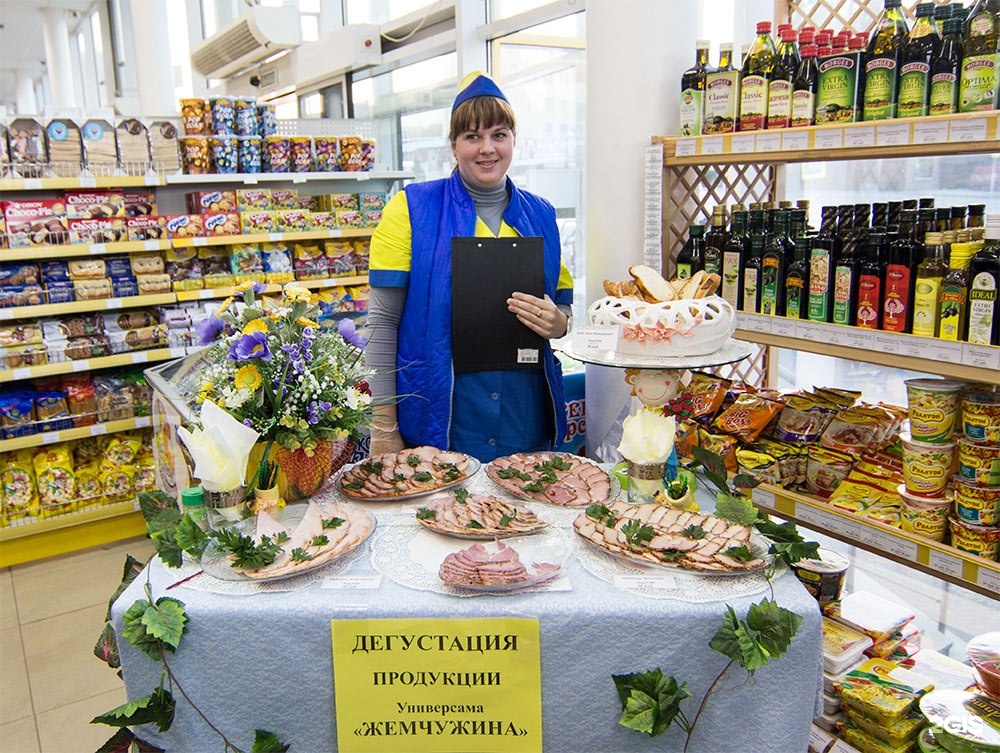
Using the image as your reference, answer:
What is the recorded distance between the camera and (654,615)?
4.33 ft

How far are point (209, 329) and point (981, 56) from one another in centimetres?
188

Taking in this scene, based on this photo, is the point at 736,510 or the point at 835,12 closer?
the point at 736,510

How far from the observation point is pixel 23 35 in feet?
47.9

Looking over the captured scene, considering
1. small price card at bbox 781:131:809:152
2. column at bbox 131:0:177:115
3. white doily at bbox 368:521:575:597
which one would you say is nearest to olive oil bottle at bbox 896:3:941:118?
small price card at bbox 781:131:809:152

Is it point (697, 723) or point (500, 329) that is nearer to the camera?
point (697, 723)

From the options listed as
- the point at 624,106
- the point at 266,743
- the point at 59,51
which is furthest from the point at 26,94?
the point at 266,743

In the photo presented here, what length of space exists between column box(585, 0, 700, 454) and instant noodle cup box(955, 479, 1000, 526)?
1325 millimetres

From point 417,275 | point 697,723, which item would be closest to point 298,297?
point 417,275

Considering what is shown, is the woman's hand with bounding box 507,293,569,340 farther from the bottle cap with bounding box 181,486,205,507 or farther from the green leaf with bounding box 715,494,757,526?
the bottle cap with bounding box 181,486,205,507

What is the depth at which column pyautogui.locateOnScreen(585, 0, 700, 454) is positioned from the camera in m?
2.72

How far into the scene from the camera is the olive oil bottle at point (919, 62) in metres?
1.93

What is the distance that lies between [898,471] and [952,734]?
28.1 inches

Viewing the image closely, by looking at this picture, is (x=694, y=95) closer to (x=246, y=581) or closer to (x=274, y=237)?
(x=246, y=581)

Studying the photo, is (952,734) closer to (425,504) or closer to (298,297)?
(425,504)
